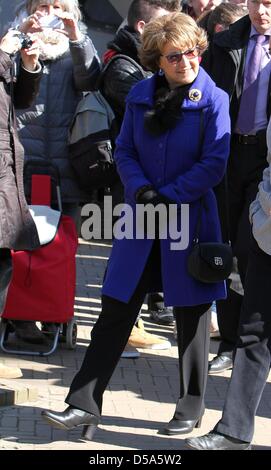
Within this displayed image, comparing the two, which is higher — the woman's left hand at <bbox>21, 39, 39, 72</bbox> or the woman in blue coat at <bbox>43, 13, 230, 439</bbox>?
the woman's left hand at <bbox>21, 39, 39, 72</bbox>

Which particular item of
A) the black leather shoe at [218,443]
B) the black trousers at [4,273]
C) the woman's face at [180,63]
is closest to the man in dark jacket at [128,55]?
the black trousers at [4,273]

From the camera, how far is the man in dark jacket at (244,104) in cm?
657

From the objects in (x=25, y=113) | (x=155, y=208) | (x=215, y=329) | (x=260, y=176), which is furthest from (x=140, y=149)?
(x=215, y=329)

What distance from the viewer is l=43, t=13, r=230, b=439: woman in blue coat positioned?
5445 millimetres

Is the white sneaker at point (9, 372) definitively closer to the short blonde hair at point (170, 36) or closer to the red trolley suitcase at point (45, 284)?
the red trolley suitcase at point (45, 284)

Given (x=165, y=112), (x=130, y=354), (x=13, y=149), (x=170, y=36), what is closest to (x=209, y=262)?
(x=165, y=112)

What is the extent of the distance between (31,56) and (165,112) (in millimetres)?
920

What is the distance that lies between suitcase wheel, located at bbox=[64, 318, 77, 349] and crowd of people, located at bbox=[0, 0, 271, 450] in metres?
0.66

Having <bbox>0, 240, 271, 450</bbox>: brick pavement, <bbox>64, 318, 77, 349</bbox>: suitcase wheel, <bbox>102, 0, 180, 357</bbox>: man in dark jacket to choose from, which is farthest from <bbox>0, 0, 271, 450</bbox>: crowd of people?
<bbox>64, 318, 77, 349</bbox>: suitcase wheel

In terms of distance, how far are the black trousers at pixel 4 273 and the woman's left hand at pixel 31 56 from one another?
978 mm

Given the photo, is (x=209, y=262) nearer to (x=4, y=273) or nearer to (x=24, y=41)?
(x=4, y=273)

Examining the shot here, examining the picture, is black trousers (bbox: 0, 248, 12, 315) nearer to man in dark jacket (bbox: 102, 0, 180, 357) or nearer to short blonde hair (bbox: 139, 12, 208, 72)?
man in dark jacket (bbox: 102, 0, 180, 357)
